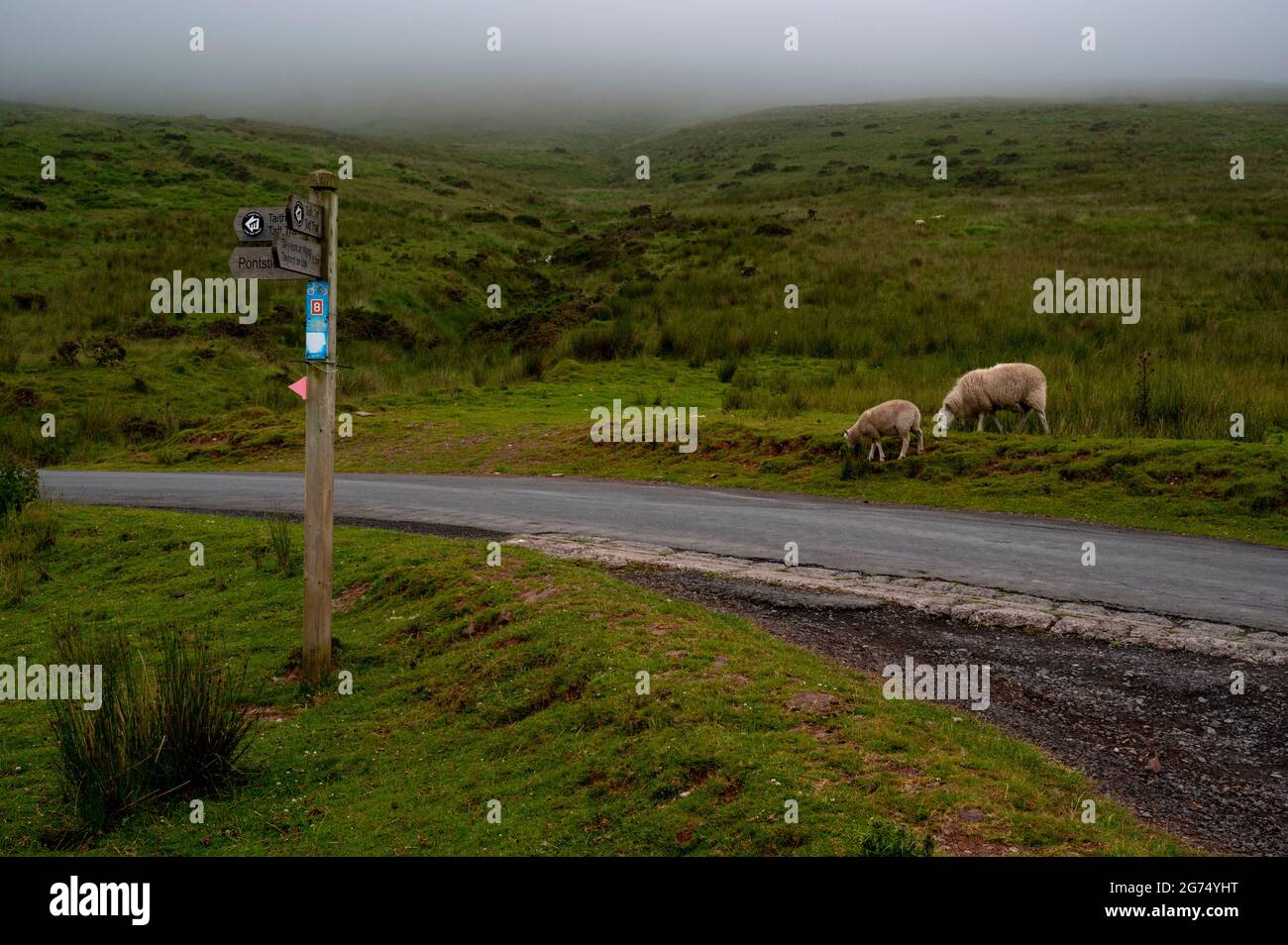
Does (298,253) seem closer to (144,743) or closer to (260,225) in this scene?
(260,225)

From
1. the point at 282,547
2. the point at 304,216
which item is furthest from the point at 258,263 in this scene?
the point at 282,547

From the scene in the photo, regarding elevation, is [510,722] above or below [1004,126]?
below

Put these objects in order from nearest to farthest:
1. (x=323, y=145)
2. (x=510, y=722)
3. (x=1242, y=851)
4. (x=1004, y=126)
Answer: (x=1242, y=851), (x=510, y=722), (x=323, y=145), (x=1004, y=126)

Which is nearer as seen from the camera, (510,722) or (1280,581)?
(510,722)

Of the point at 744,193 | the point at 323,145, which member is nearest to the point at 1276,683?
the point at 744,193

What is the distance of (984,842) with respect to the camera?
4.39 m

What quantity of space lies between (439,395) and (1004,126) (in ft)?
255

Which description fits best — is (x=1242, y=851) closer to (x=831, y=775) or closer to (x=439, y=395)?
(x=831, y=775)

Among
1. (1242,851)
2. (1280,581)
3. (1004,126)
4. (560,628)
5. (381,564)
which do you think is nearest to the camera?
(1242,851)

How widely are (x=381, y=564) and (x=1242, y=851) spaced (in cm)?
841

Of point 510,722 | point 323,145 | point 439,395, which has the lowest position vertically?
point 510,722

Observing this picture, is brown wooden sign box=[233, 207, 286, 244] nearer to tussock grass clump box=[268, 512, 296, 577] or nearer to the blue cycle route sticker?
the blue cycle route sticker

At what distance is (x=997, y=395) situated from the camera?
17.9 meters

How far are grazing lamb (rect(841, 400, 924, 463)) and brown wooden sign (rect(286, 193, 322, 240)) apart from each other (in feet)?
36.9
